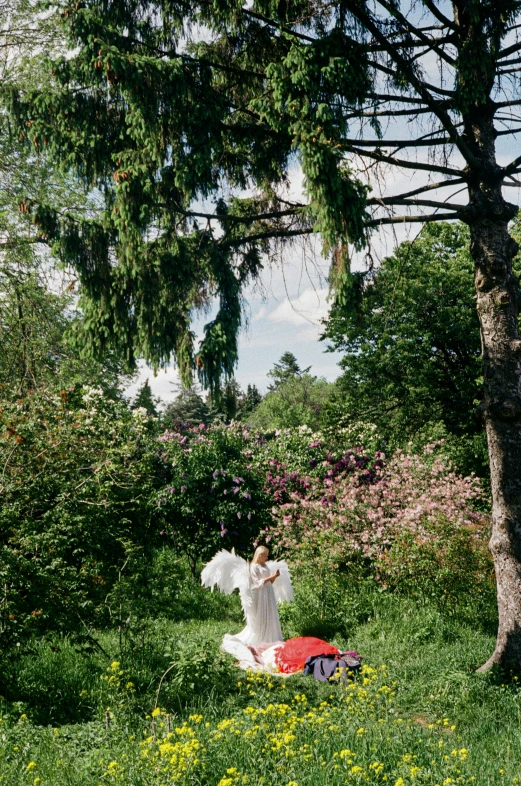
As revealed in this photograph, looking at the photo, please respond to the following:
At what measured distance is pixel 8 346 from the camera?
417 inches

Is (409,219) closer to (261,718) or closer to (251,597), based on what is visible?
(251,597)

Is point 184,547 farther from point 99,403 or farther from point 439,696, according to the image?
point 439,696

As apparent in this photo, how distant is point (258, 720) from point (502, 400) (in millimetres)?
4146

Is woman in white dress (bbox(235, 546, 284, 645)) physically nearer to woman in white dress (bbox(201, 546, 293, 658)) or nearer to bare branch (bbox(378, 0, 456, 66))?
woman in white dress (bbox(201, 546, 293, 658))

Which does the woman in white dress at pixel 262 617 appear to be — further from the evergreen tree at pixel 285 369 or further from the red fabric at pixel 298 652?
the evergreen tree at pixel 285 369

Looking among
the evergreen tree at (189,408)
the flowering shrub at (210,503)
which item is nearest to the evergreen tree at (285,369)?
the evergreen tree at (189,408)

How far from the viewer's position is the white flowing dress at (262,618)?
27.3ft

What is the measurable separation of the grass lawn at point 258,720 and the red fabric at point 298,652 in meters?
0.52

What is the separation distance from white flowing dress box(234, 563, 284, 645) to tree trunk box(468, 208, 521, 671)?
2.67 metres

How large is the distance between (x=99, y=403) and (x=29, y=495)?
652cm

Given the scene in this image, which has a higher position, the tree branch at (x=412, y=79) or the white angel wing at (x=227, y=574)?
the tree branch at (x=412, y=79)

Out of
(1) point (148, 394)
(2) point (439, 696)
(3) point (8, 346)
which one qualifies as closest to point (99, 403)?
(3) point (8, 346)

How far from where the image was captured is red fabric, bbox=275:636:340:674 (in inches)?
289

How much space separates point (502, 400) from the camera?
7160mm
